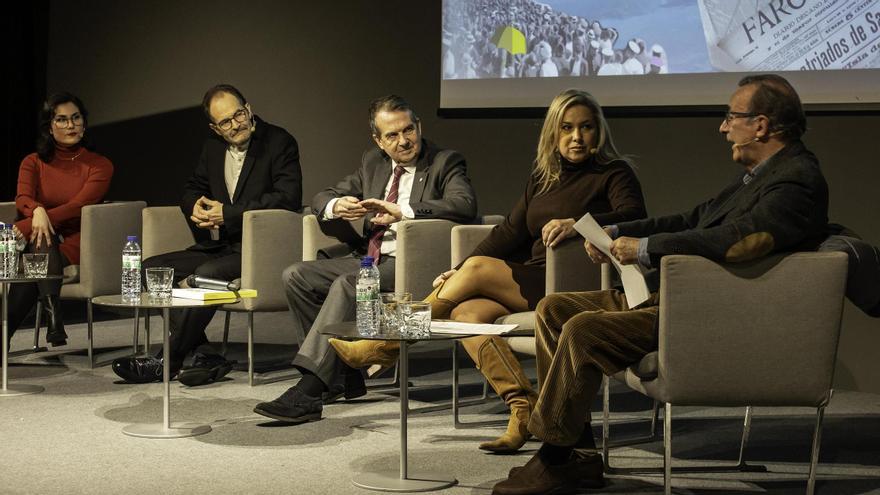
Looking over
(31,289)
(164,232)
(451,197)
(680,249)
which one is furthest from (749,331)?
(31,289)

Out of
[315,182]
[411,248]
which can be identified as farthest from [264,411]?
[315,182]

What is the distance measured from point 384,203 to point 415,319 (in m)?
1.61

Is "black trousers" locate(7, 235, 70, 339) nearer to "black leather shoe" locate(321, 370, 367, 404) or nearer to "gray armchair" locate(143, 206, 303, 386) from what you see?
"gray armchair" locate(143, 206, 303, 386)

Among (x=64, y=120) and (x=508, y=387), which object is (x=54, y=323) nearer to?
(x=64, y=120)

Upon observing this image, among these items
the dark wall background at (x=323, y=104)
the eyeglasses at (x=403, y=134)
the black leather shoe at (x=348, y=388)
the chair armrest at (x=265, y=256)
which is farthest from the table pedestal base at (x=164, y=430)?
the dark wall background at (x=323, y=104)

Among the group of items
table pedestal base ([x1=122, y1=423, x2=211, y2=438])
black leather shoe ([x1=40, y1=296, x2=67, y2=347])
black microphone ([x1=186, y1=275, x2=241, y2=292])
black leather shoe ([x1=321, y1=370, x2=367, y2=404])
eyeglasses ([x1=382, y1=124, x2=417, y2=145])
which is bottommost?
table pedestal base ([x1=122, y1=423, x2=211, y2=438])

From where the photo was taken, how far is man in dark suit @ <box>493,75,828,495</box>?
299 cm

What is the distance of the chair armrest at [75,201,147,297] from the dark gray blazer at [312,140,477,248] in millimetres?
1067

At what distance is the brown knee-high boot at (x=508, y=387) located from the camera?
3645mm

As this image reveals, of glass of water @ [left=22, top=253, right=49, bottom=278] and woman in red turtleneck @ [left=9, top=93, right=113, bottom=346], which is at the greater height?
woman in red turtleneck @ [left=9, top=93, right=113, bottom=346]

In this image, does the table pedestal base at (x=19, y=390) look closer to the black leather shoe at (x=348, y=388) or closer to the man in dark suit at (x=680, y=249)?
the black leather shoe at (x=348, y=388)

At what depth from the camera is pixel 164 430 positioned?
12.9 feet

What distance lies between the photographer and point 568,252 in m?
3.86

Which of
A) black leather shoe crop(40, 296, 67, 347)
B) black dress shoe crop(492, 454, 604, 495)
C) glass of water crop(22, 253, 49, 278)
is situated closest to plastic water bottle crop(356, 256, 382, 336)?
black dress shoe crop(492, 454, 604, 495)
